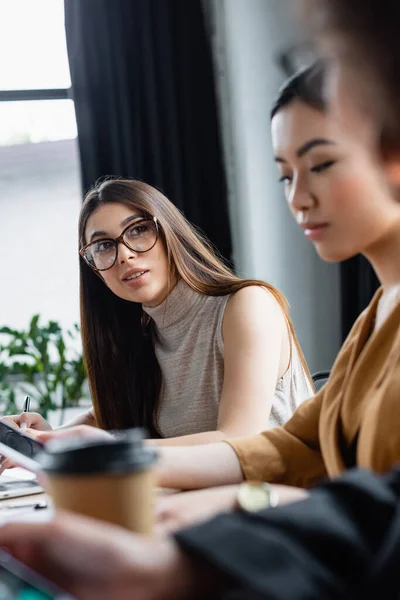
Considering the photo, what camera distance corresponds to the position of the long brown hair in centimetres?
203

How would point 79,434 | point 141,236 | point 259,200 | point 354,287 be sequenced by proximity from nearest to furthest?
1. point 79,434
2. point 141,236
3. point 354,287
4. point 259,200

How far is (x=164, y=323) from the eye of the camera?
83.2 inches

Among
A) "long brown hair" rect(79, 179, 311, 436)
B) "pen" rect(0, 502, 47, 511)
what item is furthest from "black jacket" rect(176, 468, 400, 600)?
"long brown hair" rect(79, 179, 311, 436)

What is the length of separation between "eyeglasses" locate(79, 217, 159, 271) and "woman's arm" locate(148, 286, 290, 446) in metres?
0.25

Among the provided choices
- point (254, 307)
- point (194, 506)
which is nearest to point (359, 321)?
point (194, 506)

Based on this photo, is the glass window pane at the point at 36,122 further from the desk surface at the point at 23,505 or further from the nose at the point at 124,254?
the desk surface at the point at 23,505

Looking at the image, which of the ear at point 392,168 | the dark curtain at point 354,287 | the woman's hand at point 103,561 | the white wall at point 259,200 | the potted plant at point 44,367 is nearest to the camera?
the woman's hand at point 103,561

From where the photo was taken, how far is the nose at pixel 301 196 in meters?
0.97

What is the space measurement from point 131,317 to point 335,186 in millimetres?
1317

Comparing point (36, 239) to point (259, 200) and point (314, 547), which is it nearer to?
point (259, 200)

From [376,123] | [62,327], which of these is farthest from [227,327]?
[62,327]

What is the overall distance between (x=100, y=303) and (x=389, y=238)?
1.34m

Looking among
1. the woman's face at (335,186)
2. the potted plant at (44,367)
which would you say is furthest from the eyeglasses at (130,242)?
the potted plant at (44,367)

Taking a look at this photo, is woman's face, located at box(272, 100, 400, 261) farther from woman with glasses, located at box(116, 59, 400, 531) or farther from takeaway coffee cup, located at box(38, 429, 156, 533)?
takeaway coffee cup, located at box(38, 429, 156, 533)
